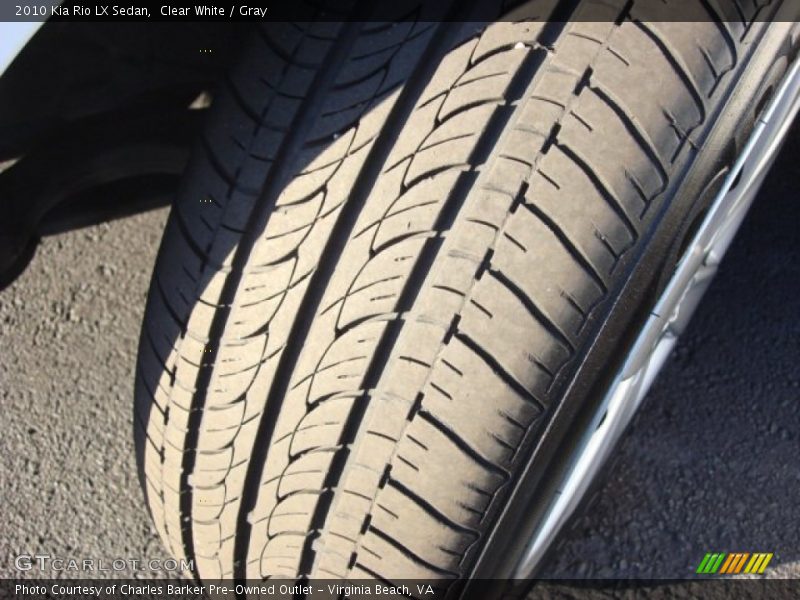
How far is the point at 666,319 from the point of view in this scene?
104 cm

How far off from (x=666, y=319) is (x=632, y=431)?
0.45 metres

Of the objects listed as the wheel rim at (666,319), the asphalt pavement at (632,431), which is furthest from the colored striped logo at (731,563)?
the wheel rim at (666,319)

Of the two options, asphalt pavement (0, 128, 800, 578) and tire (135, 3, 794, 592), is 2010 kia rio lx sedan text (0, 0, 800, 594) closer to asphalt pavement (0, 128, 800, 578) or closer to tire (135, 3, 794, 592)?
tire (135, 3, 794, 592)

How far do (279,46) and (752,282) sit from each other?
1.10m

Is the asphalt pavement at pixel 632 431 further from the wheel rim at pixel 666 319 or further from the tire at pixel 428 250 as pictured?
the tire at pixel 428 250

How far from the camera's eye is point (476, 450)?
0.82 m

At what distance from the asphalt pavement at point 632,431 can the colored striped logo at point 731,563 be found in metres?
0.01

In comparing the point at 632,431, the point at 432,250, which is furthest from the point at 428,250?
the point at 632,431

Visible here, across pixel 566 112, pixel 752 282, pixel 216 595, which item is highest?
pixel 752 282

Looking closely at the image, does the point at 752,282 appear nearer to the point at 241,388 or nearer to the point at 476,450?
the point at 476,450

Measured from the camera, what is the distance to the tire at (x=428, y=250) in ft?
2.51

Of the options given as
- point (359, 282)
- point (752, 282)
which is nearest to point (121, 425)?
point (359, 282)

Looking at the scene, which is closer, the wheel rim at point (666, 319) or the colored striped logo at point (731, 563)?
the wheel rim at point (666, 319)

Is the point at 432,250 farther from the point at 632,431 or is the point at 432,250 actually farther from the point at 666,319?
the point at 632,431
